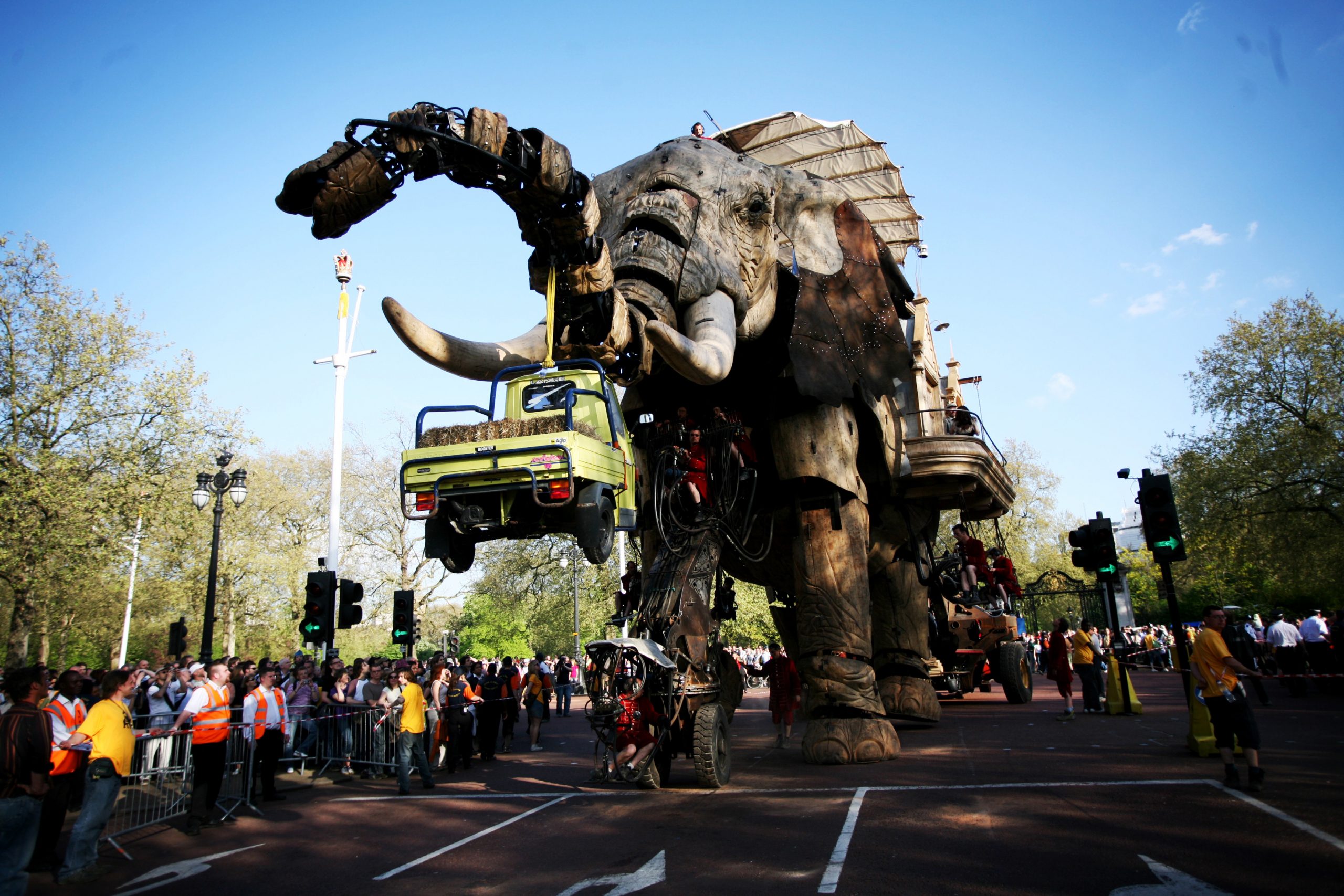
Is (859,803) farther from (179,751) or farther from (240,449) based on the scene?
(240,449)

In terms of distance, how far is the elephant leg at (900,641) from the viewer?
546 inches

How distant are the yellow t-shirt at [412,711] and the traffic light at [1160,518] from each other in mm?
8715

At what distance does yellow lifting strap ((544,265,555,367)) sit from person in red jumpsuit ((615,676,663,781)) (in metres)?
3.19

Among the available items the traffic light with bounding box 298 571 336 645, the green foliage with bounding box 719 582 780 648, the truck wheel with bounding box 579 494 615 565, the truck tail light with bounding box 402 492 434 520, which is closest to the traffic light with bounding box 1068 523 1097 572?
the truck wheel with bounding box 579 494 615 565

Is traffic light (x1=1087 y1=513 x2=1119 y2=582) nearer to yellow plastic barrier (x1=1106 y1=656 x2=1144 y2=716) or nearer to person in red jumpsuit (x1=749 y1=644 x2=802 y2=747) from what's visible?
yellow plastic barrier (x1=1106 y1=656 x2=1144 y2=716)

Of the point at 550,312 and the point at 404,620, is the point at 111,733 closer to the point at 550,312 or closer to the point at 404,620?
the point at 550,312

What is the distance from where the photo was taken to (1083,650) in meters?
14.9

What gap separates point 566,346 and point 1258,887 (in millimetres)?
6517

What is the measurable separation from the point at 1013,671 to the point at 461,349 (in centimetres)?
1505

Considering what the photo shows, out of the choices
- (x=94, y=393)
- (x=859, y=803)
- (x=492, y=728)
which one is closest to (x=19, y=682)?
(x=859, y=803)

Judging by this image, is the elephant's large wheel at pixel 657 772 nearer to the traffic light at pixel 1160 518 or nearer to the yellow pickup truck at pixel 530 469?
the yellow pickup truck at pixel 530 469

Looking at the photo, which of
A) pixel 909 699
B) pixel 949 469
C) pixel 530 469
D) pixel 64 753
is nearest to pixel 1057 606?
pixel 909 699

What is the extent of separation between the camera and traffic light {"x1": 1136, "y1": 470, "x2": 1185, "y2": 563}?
34.5 ft

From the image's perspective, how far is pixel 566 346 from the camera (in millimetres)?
8648
